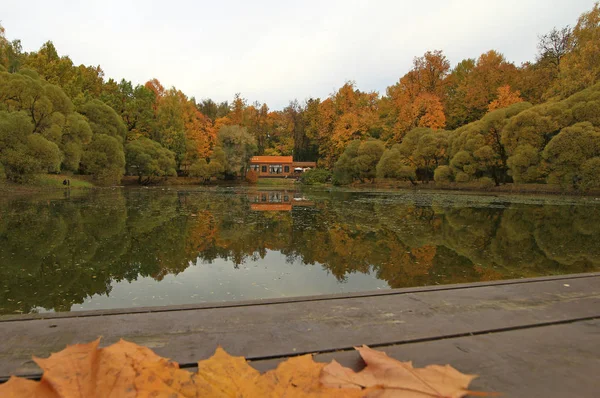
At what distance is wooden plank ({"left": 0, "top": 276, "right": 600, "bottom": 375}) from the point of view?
5.24 ft

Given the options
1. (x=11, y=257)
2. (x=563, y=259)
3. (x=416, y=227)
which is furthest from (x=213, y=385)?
(x=416, y=227)

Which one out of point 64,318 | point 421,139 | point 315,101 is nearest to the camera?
point 64,318

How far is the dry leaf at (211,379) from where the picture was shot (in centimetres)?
106

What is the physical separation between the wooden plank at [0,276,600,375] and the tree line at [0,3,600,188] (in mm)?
21460

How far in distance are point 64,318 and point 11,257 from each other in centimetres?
418

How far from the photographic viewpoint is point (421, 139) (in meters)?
29.4

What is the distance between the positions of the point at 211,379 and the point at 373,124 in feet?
132

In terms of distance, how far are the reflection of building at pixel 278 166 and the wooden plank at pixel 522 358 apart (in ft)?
150

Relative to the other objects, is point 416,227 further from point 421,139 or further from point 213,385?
point 421,139

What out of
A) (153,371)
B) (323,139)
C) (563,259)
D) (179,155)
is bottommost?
(563,259)

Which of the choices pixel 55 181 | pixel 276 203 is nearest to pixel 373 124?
pixel 276 203

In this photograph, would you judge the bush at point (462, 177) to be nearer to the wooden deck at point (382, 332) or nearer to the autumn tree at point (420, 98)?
the autumn tree at point (420, 98)

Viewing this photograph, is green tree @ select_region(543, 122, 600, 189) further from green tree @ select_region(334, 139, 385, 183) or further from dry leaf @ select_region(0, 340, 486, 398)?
dry leaf @ select_region(0, 340, 486, 398)

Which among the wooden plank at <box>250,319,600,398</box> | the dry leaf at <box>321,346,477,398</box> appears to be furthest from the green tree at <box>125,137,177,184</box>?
the dry leaf at <box>321,346,477,398</box>
